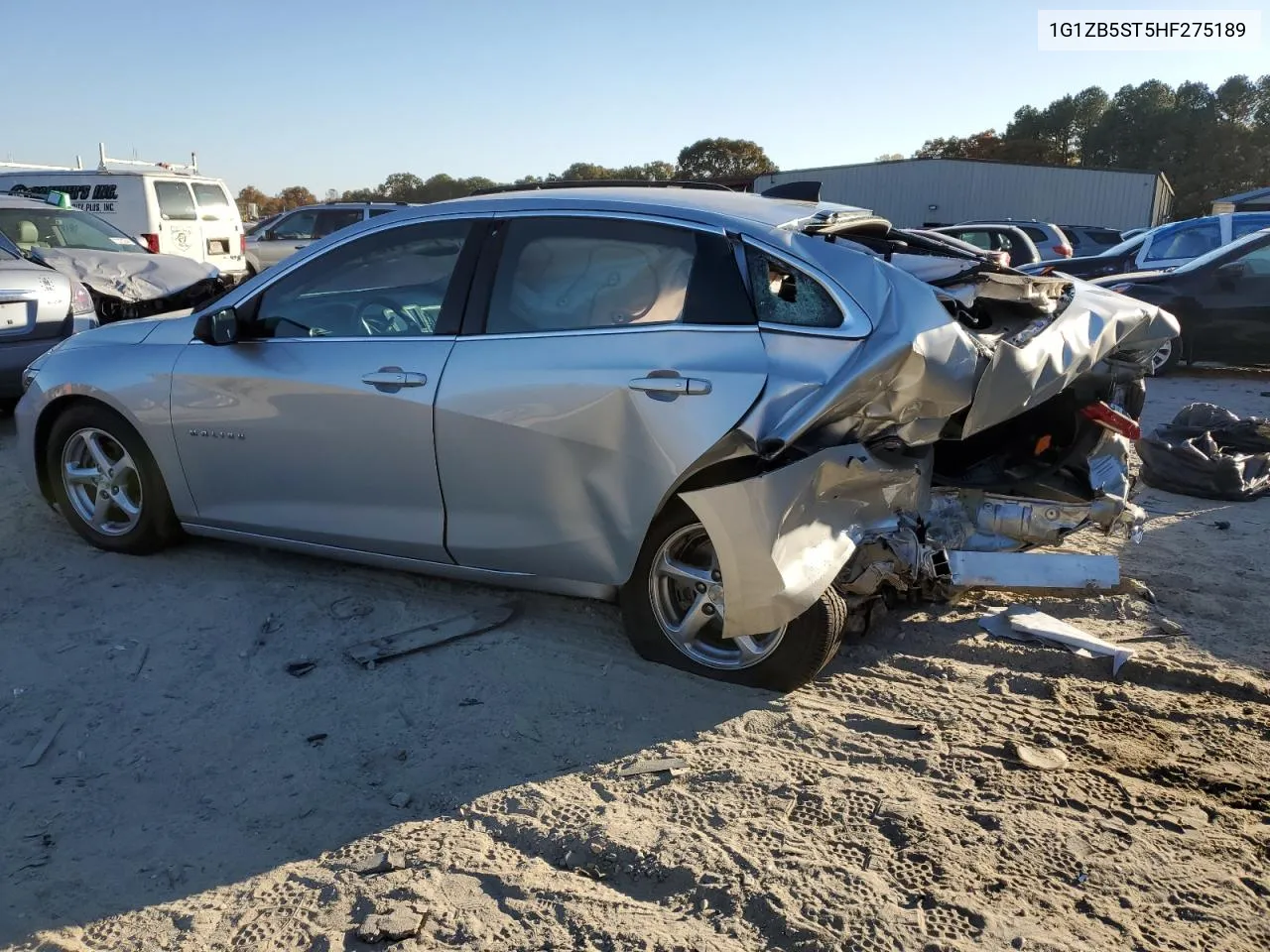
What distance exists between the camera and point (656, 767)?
3.12 meters

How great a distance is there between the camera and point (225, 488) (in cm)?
441

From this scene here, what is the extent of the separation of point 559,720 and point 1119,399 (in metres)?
3.06

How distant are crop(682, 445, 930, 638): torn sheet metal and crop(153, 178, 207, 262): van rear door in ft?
40.5

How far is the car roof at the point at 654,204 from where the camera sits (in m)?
3.64

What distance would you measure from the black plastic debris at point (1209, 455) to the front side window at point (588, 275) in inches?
165

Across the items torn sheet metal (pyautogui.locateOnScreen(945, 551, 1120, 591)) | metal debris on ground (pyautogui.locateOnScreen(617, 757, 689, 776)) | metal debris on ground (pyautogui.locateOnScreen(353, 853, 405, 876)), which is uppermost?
torn sheet metal (pyautogui.locateOnScreen(945, 551, 1120, 591))

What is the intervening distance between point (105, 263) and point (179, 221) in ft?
16.0

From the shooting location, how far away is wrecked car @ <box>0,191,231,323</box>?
888cm

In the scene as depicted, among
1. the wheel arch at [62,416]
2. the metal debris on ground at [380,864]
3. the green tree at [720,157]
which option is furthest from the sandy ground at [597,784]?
the green tree at [720,157]

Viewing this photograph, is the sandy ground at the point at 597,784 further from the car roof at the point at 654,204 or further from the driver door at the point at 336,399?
the car roof at the point at 654,204

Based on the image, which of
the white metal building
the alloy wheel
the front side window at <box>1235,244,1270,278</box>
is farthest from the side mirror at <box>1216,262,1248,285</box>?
the white metal building

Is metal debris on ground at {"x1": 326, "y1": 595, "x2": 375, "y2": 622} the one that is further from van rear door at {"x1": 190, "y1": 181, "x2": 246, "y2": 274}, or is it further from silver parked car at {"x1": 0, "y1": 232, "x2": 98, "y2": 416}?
van rear door at {"x1": 190, "y1": 181, "x2": 246, "y2": 274}

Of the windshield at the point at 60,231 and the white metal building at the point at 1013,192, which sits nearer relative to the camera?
the windshield at the point at 60,231

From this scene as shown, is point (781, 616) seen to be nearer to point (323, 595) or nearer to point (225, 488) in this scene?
point (323, 595)
